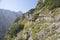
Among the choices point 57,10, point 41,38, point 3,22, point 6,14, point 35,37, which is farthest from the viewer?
point 6,14

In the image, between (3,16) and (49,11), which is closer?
(49,11)

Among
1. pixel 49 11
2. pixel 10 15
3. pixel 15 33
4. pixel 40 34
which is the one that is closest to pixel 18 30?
pixel 15 33

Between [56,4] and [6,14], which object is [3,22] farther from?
[56,4]

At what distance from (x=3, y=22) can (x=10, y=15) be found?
60.4ft

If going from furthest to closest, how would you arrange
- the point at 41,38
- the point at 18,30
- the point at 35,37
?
the point at 18,30 → the point at 35,37 → the point at 41,38

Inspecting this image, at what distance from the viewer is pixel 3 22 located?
14362 centimetres

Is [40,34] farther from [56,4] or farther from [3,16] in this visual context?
[3,16]

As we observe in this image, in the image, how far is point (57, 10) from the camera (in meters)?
24.4

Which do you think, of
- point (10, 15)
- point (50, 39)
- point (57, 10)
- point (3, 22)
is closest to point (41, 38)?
point (50, 39)

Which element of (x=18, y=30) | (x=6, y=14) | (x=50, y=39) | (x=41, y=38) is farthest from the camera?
(x=6, y=14)

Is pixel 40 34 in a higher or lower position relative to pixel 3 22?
higher

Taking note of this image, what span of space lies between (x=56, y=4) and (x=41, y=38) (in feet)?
25.1

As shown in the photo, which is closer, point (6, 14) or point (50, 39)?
point (50, 39)

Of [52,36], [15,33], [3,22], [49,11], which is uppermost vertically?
[49,11]
